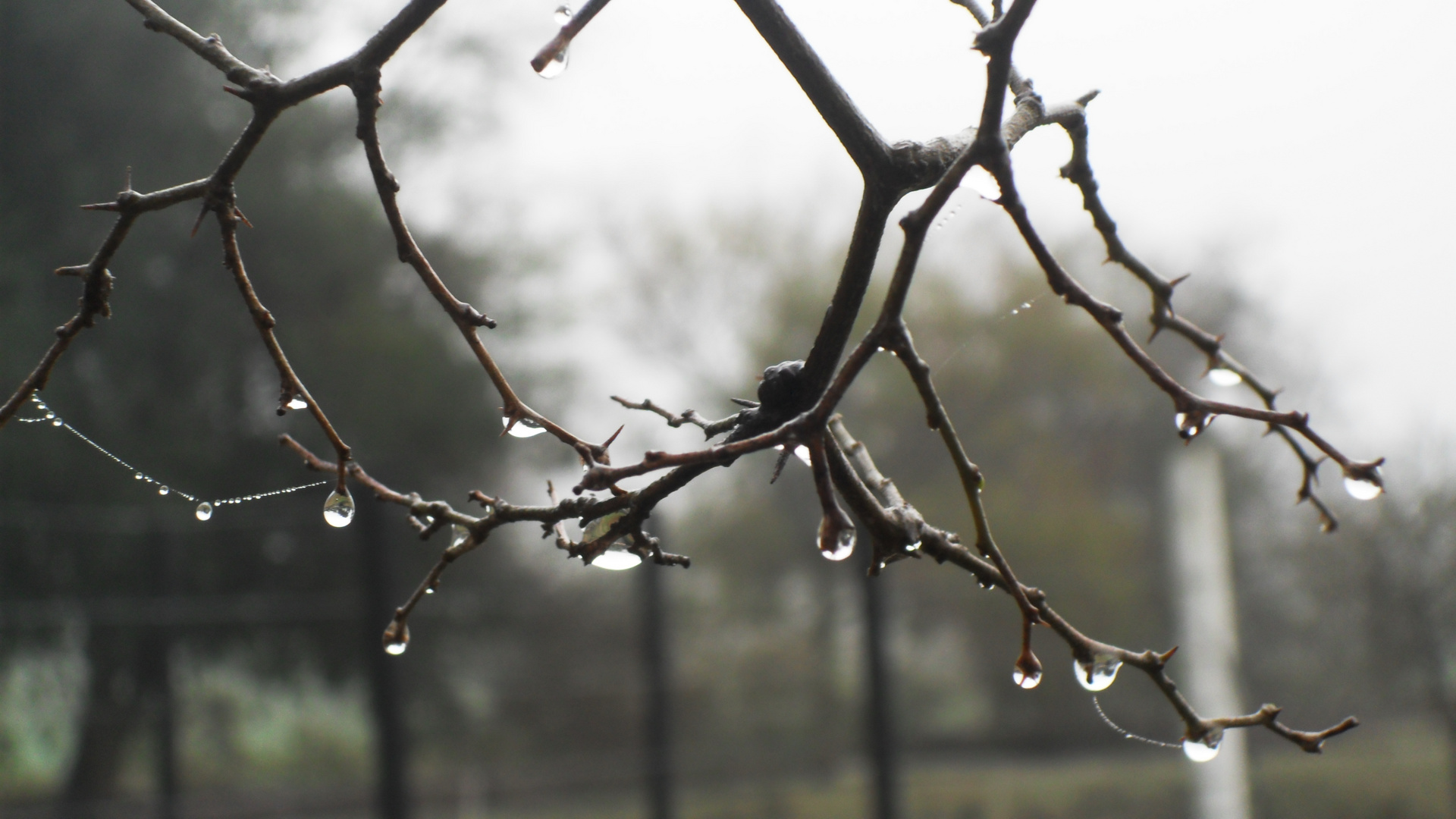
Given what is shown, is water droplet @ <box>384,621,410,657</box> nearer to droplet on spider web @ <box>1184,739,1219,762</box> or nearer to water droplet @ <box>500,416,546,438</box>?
water droplet @ <box>500,416,546,438</box>

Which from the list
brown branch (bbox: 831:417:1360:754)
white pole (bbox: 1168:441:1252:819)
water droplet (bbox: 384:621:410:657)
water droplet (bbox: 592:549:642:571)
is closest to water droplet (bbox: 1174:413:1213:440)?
brown branch (bbox: 831:417:1360:754)

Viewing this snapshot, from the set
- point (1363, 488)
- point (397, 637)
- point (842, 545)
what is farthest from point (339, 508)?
point (1363, 488)

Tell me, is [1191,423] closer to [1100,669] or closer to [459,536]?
[1100,669]

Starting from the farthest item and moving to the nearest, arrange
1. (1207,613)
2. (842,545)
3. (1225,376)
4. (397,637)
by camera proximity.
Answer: (1207,613) → (1225,376) → (397,637) → (842,545)

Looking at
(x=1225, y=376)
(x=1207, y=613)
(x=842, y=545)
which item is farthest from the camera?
(x=1207, y=613)

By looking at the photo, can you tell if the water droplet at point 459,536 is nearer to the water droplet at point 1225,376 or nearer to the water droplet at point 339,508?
the water droplet at point 339,508

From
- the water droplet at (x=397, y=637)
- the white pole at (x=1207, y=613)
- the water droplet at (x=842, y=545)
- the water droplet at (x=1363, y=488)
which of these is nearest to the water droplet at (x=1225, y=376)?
the water droplet at (x=1363, y=488)

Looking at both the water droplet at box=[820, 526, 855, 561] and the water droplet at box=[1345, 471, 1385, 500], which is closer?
the water droplet at box=[820, 526, 855, 561]
